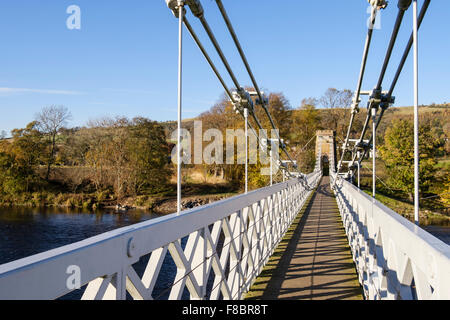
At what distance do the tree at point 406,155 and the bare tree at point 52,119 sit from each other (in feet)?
66.8

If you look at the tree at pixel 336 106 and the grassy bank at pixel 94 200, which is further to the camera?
the tree at pixel 336 106

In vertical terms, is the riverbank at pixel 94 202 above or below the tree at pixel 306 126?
below

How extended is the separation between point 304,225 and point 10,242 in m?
9.77

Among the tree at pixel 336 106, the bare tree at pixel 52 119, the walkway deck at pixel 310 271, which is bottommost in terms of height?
the walkway deck at pixel 310 271

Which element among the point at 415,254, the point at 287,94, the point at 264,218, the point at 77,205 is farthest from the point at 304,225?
the point at 287,94

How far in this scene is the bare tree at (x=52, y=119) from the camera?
2331 centimetres

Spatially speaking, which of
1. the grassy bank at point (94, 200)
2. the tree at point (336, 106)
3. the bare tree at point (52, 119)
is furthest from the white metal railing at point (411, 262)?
the tree at point (336, 106)

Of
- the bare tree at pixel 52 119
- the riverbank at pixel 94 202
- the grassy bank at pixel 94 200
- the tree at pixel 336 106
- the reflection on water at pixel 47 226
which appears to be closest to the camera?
the reflection on water at pixel 47 226

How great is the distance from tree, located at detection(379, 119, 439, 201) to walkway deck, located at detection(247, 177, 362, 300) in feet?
63.7

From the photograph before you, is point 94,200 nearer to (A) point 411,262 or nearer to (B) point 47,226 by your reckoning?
(B) point 47,226

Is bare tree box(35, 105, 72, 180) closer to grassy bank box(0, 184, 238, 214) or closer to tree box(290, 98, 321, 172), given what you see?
grassy bank box(0, 184, 238, 214)

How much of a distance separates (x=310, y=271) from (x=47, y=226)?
13.4 meters

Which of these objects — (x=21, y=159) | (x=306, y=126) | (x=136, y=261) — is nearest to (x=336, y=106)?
(x=306, y=126)

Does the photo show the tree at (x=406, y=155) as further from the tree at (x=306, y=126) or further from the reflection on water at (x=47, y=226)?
the reflection on water at (x=47, y=226)
